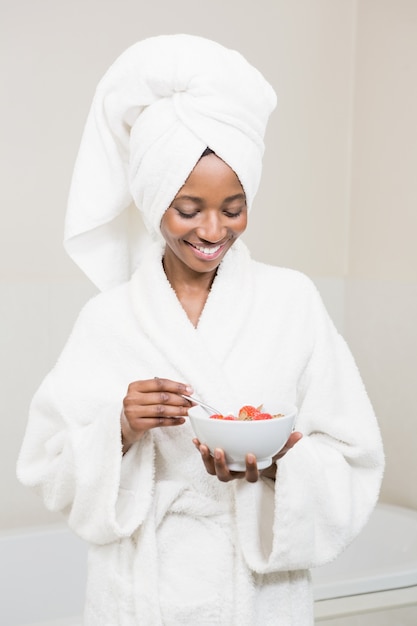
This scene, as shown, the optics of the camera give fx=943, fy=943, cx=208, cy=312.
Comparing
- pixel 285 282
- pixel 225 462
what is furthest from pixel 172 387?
pixel 285 282

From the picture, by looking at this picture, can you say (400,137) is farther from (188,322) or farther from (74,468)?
(74,468)

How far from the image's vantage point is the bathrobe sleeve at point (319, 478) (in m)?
1.34

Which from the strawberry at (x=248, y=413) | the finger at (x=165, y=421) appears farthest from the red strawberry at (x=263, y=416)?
the finger at (x=165, y=421)

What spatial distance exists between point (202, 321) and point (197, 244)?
0.15 metres

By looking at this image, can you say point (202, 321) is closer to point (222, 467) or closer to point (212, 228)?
point (212, 228)

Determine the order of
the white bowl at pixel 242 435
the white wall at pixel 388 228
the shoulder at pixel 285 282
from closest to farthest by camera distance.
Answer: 1. the white bowl at pixel 242 435
2. the shoulder at pixel 285 282
3. the white wall at pixel 388 228

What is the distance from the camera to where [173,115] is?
1363 millimetres

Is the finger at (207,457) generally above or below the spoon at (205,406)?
below

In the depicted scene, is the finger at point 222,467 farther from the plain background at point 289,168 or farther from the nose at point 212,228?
the plain background at point 289,168

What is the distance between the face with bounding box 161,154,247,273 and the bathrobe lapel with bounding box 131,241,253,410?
105 millimetres

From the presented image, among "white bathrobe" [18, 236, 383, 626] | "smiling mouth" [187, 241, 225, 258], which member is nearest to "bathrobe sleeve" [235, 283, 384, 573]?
"white bathrobe" [18, 236, 383, 626]

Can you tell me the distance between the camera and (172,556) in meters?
1.40

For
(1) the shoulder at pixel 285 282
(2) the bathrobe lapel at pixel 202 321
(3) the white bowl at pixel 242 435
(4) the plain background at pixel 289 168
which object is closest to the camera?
(3) the white bowl at pixel 242 435

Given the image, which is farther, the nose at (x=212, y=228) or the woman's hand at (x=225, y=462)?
the nose at (x=212, y=228)
